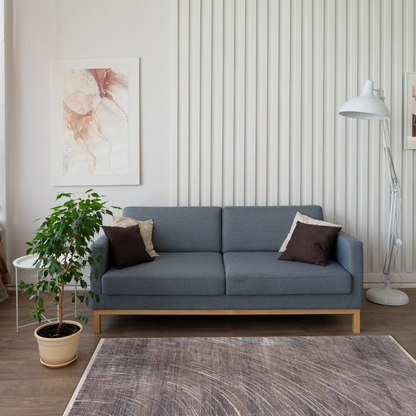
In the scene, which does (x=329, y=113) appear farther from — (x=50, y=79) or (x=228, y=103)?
(x=50, y=79)

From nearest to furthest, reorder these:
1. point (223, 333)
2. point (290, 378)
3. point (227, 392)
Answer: point (227, 392) → point (290, 378) → point (223, 333)

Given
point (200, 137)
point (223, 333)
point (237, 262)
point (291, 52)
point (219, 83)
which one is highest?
point (291, 52)

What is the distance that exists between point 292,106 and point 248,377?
258 centimetres

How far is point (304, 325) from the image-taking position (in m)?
2.87

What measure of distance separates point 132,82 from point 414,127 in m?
2.79

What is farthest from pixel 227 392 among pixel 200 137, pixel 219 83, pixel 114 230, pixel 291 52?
pixel 291 52

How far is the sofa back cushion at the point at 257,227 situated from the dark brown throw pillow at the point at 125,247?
80 cm

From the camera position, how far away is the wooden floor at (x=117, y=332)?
1946mm

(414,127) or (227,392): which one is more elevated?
(414,127)

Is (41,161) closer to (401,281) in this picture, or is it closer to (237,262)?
(237,262)

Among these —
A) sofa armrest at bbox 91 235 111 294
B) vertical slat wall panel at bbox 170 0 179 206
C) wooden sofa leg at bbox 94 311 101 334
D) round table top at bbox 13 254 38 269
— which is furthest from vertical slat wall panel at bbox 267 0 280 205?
round table top at bbox 13 254 38 269

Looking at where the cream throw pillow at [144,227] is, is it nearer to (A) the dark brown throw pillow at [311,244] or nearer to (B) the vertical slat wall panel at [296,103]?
(A) the dark brown throw pillow at [311,244]

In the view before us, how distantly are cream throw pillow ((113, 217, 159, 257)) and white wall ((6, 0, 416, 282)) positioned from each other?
54cm

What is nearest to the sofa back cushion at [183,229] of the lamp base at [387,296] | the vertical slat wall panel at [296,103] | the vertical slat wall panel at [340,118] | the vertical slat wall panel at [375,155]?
the vertical slat wall panel at [296,103]
